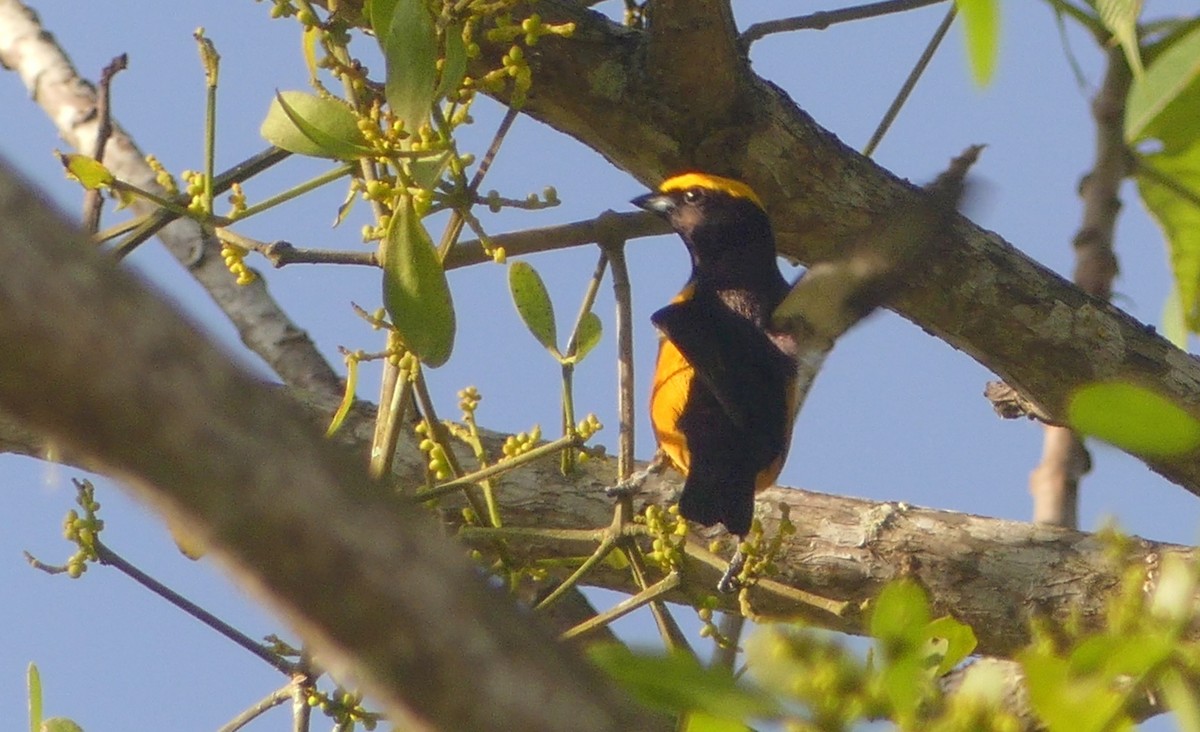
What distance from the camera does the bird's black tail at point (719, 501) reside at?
8.27 ft

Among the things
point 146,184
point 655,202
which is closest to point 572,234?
point 655,202

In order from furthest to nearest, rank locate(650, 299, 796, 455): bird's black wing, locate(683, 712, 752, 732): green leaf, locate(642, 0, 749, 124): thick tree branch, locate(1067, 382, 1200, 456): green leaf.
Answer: locate(650, 299, 796, 455): bird's black wing → locate(642, 0, 749, 124): thick tree branch → locate(683, 712, 752, 732): green leaf → locate(1067, 382, 1200, 456): green leaf

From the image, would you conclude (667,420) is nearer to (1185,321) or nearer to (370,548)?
(1185,321)

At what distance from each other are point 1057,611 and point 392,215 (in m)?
1.60

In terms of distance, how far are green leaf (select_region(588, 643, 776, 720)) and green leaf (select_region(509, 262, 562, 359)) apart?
4.26ft

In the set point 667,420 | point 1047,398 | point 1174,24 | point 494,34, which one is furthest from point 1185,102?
point 667,420

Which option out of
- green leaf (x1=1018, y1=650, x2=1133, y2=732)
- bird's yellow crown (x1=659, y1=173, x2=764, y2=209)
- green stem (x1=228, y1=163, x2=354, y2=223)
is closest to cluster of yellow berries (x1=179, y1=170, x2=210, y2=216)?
green stem (x1=228, y1=163, x2=354, y2=223)

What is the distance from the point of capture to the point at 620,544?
2.05 metres

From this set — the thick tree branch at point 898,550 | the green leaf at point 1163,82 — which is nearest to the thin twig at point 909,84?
the thick tree branch at point 898,550

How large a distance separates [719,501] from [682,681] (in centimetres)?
173

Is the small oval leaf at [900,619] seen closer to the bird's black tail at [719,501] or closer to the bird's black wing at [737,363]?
the bird's black tail at [719,501]

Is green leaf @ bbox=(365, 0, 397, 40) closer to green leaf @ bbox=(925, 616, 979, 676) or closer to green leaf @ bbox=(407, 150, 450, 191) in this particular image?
green leaf @ bbox=(407, 150, 450, 191)

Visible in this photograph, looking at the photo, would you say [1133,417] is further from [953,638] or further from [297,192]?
[297,192]

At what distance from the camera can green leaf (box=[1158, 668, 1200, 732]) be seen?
798mm
